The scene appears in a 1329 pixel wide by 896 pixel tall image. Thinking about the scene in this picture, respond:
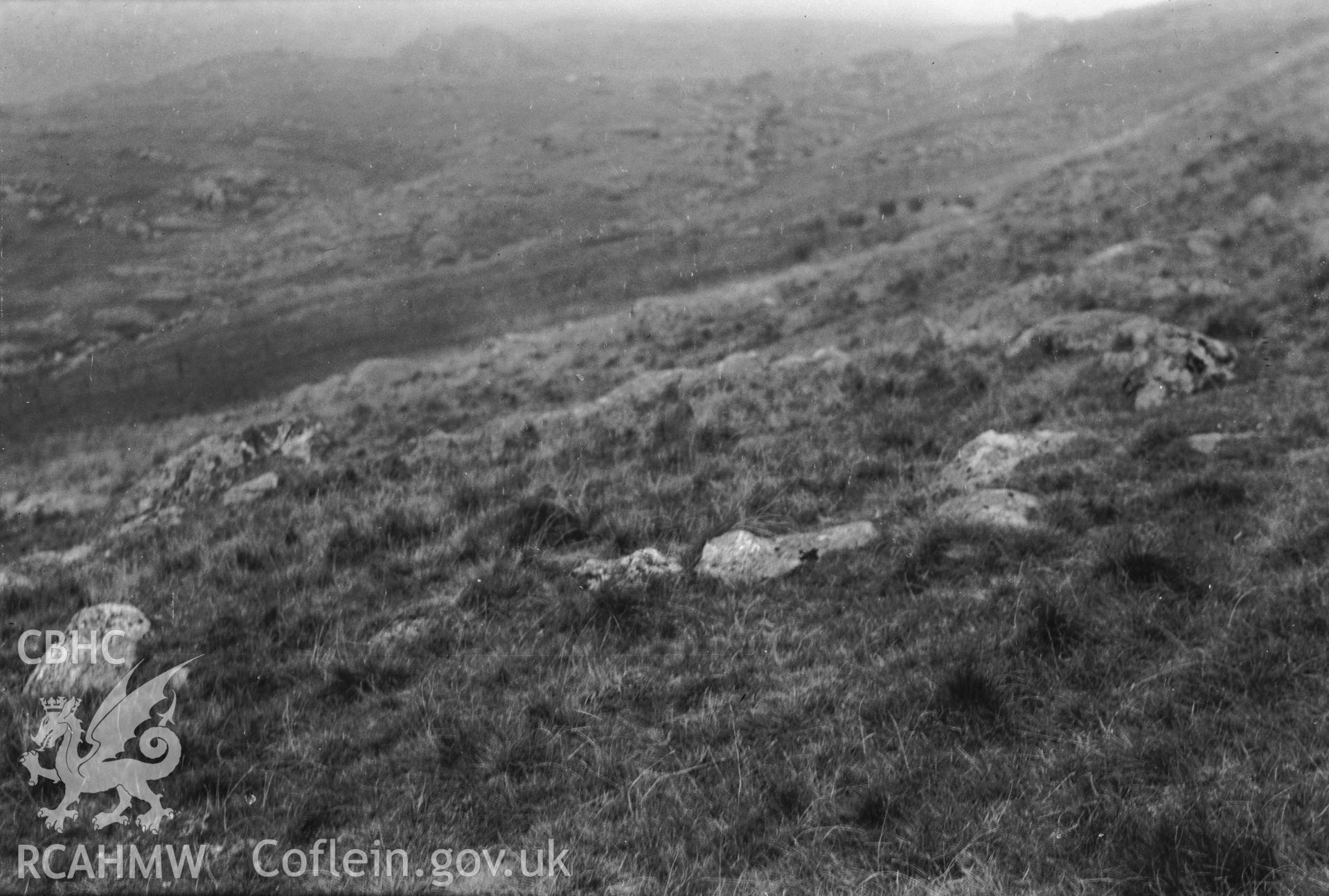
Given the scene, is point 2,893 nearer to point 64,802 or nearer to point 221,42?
point 64,802

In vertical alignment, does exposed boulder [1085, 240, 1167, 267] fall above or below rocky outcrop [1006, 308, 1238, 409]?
below

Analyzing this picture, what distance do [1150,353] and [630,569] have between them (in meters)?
7.24

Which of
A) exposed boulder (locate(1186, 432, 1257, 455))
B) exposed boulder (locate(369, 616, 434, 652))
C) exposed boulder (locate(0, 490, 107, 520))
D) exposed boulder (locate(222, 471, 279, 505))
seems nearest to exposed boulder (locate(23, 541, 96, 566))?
exposed boulder (locate(222, 471, 279, 505))

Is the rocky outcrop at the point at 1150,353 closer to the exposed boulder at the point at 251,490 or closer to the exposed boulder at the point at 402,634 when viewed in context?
the exposed boulder at the point at 402,634

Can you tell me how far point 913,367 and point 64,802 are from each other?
10.8 metres

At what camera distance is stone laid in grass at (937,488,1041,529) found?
633 centimetres

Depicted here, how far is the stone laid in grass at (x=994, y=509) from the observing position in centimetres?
633

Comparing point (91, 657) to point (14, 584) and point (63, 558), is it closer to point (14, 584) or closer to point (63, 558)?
point (14, 584)

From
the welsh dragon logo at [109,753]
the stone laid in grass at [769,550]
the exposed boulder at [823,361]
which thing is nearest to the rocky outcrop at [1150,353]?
the exposed boulder at [823,361]

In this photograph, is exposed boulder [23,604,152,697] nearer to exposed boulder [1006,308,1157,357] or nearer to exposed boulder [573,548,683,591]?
exposed boulder [573,548,683,591]

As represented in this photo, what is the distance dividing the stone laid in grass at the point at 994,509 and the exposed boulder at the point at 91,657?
5866mm

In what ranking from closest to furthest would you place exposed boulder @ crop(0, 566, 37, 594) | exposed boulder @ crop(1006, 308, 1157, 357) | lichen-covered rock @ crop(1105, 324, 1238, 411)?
1. exposed boulder @ crop(0, 566, 37, 594)
2. lichen-covered rock @ crop(1105, 324, 1238, 411)
3. exposed boulder @ crop(1006, 308, 1157, 357)

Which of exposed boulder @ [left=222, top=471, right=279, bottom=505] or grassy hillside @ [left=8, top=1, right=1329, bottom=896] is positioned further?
exposed boulder @ [left=222, top=471, right=279, bottom=505]

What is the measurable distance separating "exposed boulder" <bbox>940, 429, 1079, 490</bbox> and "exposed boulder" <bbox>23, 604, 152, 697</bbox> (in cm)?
645
